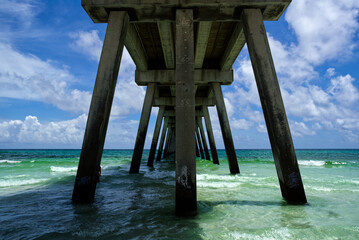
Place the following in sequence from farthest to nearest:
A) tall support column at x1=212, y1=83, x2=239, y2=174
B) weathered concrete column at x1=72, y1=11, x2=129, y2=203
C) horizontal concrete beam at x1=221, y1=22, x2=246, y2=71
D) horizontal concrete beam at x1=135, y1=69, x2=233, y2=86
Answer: horizontal concrete beam at x1=135, y1=69, x2=233, y2=86 < tall support column at x1=212, y1=83, x2=239, y2=174 < horizontal concrete beam at x1=221, y1=22, x2=246, y2=71 < weathered concrete column at x1=72, y1=11, x2=129, y2=203

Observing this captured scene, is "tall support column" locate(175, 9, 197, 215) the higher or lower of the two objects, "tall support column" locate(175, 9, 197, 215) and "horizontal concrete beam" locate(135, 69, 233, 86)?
the lower

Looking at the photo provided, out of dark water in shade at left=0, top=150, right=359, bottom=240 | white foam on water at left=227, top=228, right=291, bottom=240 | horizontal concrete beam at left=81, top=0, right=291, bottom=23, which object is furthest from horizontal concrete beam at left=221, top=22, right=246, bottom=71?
white foam on water at left=227, top=228, right=291, bottom=240

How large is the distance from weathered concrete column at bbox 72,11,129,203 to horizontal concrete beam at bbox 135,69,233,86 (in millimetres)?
6284

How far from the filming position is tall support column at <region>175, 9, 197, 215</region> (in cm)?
433

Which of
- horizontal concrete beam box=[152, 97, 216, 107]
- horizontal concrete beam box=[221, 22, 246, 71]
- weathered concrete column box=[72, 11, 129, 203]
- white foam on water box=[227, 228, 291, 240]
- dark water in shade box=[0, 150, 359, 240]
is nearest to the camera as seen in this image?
white foam on water box=[227, 228, 291, 240]

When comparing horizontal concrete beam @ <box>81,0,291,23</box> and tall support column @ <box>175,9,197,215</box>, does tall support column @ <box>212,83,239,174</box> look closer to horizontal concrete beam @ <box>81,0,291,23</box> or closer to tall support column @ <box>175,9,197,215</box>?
horizontal concrete beam @ <box>81,0,291,23</box>

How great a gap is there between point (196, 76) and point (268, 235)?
395 inches

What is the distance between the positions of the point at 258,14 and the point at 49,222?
21.9ft

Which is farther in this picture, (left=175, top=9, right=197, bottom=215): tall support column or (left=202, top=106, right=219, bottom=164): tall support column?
(left=202, top=106, right=219, bottom=164): tall support column

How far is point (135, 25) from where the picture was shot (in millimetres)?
8836

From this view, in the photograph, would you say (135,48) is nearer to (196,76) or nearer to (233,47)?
(196,76)

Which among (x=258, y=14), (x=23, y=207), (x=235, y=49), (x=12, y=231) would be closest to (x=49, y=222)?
(x=12, y=231)

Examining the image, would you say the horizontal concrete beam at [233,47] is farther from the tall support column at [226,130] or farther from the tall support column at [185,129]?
the tall support column at [185,129]

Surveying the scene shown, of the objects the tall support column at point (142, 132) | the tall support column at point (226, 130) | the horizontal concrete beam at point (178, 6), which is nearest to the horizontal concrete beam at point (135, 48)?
the tall support column at point (142, 132)
